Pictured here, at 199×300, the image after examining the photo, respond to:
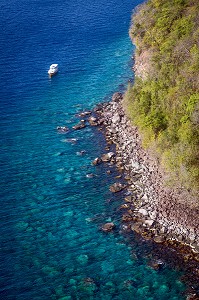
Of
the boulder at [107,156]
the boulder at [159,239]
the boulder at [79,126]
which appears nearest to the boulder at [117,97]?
the boulder at [79,126]

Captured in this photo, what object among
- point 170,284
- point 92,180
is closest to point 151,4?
point 92,180

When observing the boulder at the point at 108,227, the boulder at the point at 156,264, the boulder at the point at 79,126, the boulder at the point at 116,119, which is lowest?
the boulder at the point at 156,264

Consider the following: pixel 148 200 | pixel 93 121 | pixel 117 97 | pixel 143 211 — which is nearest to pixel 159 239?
pixel 143 211

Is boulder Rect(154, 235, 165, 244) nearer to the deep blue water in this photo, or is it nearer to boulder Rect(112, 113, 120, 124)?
the deep blue water

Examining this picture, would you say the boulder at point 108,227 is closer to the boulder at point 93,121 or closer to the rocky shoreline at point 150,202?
the rocky shoreline at point 150,202

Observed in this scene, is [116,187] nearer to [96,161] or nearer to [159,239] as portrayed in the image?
[96,161]
